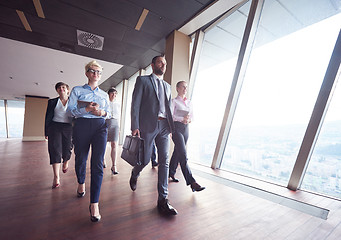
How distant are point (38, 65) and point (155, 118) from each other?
7.13 meters

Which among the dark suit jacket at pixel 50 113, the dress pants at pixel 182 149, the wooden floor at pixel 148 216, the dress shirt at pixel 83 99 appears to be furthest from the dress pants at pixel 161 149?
the dark suit jacket at pixel 50 113

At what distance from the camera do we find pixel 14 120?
15578 millimetres

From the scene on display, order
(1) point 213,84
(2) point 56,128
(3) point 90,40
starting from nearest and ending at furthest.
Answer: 1. (2) point 56,128
2. (1) point 213,84
3. (3) point 90,40

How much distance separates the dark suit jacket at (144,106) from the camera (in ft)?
5.63

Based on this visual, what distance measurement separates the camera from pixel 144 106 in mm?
1778

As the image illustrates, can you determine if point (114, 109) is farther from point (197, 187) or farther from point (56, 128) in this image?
point (197, 187)

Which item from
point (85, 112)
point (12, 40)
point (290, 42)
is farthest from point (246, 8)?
point (12, 40)

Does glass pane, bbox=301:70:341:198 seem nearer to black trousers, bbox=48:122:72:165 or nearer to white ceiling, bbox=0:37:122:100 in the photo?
black trousers, bbox=48:122:72:165

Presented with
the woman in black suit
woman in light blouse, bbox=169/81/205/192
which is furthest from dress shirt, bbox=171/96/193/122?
the woman in black suit

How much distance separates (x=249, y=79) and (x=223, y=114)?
0.83 meters

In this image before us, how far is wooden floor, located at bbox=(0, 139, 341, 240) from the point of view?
50.5 inches

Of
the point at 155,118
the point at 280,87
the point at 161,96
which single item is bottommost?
the point at 155,118

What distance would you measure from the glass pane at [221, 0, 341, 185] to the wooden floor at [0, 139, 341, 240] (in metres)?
0.85

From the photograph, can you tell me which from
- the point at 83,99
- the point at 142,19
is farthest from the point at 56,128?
the point at 142,19
